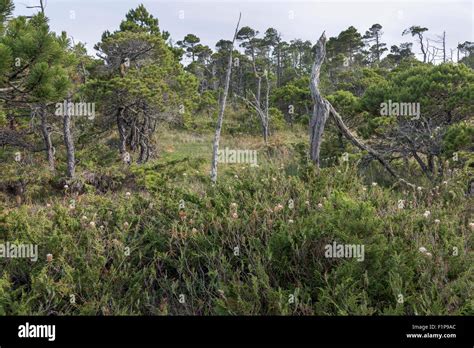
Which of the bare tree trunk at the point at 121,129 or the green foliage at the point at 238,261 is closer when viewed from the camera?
the green foliage at the point at 238,261

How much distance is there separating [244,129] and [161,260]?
19777mm

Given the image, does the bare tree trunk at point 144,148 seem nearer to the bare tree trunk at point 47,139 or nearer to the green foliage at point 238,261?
the bare tree trunk at point 47,139

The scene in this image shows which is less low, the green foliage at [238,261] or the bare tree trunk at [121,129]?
the bare tree trunk at [121,129]

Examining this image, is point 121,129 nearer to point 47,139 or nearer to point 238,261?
point 47,139

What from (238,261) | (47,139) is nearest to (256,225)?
(238,261)

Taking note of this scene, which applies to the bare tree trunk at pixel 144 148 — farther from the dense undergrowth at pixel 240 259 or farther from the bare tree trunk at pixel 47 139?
the dense undergrowth at pixel 240 259

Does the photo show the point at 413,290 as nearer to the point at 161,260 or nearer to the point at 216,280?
the point at 216,280

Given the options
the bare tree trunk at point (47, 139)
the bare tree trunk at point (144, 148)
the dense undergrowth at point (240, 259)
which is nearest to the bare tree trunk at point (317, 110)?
the dense undergrowth at point (240, 259)

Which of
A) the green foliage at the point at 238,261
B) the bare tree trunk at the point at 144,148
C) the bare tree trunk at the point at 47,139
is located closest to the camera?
the green foliage at the point at 238,261

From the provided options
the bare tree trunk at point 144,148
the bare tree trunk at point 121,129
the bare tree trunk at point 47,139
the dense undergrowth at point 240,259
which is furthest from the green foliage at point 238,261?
the bare tree trunk at point 144,148

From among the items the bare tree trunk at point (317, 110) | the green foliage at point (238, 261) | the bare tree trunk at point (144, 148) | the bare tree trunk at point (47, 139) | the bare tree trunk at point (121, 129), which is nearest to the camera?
the green foliage at point (238, 261)

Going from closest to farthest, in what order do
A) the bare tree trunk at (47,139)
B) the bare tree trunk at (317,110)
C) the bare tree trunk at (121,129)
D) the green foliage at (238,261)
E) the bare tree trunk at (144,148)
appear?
1. the green foliage at (238,261)
2. the bare tree trunk at (317,110)
3. the bare tree trunk at (47,139)
4. the bare tree trunk at (121,129)
5. the bare tree trunk at (144,148)

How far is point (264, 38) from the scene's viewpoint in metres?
30.0

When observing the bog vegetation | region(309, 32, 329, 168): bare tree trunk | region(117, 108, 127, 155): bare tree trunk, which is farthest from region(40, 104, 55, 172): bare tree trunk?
region(309, 32, 329, 168): bare tree trunk
